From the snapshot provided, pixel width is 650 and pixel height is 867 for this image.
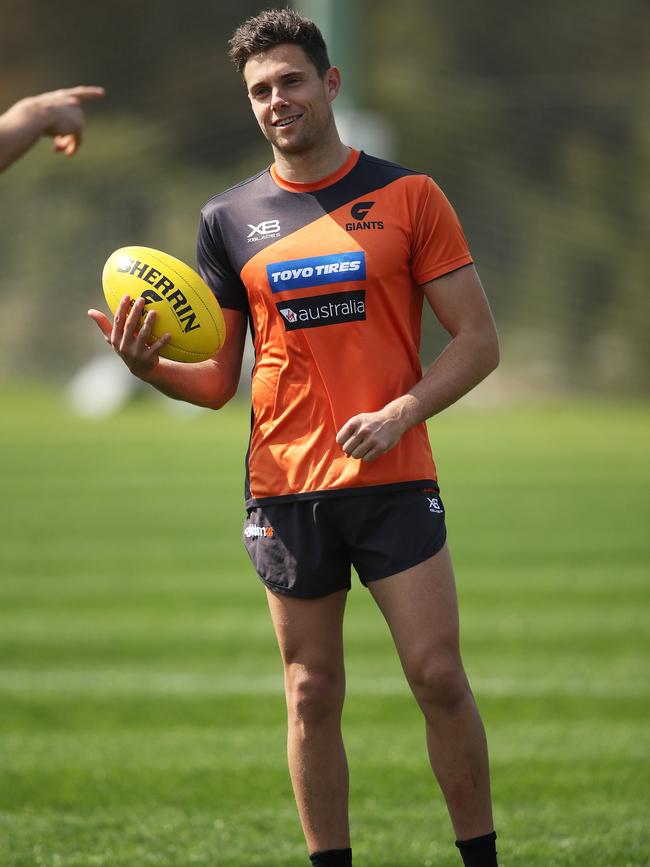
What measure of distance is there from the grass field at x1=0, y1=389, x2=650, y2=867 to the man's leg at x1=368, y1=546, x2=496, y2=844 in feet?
2.89

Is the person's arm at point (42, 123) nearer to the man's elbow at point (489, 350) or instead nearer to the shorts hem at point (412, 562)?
the man's elbow at point (489, 350)

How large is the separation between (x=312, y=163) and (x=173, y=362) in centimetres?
68

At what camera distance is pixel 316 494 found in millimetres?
4039

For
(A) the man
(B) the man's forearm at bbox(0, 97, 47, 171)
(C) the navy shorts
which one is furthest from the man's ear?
(C) the navy shorts

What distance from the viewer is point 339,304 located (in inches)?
158

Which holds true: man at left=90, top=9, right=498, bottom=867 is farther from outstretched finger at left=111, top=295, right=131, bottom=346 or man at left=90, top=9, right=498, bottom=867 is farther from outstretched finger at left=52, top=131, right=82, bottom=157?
outstretched finger at left=52, top=131, right=82, bottom=157

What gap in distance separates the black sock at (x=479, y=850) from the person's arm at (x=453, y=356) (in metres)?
1.04

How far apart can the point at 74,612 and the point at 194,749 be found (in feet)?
11.9

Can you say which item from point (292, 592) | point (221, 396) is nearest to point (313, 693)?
point (292, 592)

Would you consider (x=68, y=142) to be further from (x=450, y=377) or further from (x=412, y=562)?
(x=412, y=562)

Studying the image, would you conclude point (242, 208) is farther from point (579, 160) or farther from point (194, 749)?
point (579, 160)

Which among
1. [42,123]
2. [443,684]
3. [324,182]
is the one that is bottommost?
[443,684]

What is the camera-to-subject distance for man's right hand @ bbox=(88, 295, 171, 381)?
403 centimetres

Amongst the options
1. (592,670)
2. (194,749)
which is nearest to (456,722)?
(194,749)
